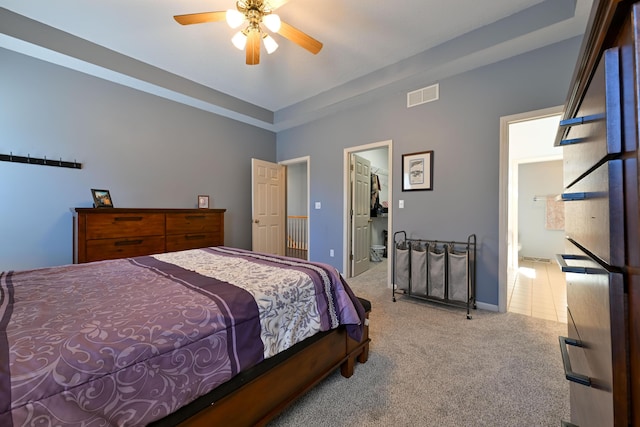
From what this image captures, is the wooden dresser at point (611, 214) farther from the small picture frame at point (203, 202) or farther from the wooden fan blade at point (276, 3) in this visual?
the small picture frame at point (203, 202)

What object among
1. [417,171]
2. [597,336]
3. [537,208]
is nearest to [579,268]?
[597,336]

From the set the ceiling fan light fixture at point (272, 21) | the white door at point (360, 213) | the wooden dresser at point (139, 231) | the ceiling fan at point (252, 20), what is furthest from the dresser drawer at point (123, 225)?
the white door at point (360, 213)

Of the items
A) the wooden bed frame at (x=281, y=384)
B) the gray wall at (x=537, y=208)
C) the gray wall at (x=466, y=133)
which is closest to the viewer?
the wooden bed frame at (x=281, y=384)

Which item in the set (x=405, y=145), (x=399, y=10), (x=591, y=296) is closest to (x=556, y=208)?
(x=405, y=145)

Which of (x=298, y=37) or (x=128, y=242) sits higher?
(x=298, y=37)

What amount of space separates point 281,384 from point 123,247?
2.46 meters

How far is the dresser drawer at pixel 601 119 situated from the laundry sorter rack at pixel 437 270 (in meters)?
2.20

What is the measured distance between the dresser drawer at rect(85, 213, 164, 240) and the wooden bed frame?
2.47 m

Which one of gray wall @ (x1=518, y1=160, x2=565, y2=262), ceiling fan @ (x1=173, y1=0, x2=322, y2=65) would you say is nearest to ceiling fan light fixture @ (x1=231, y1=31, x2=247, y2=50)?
ceiling fan @ (x1=173, y1=0, x2=322, y2=65)

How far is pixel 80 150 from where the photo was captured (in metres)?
2.91

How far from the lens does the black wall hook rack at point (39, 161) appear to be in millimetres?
2504

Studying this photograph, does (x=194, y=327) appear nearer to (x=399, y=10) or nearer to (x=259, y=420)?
(x=259, y=420)

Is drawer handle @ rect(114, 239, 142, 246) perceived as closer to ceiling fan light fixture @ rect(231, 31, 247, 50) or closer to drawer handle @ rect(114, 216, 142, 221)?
drawer handle @ rect(114, 216, 142, 221)

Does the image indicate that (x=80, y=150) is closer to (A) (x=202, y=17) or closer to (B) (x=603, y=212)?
(A) (x=202, y=17)
